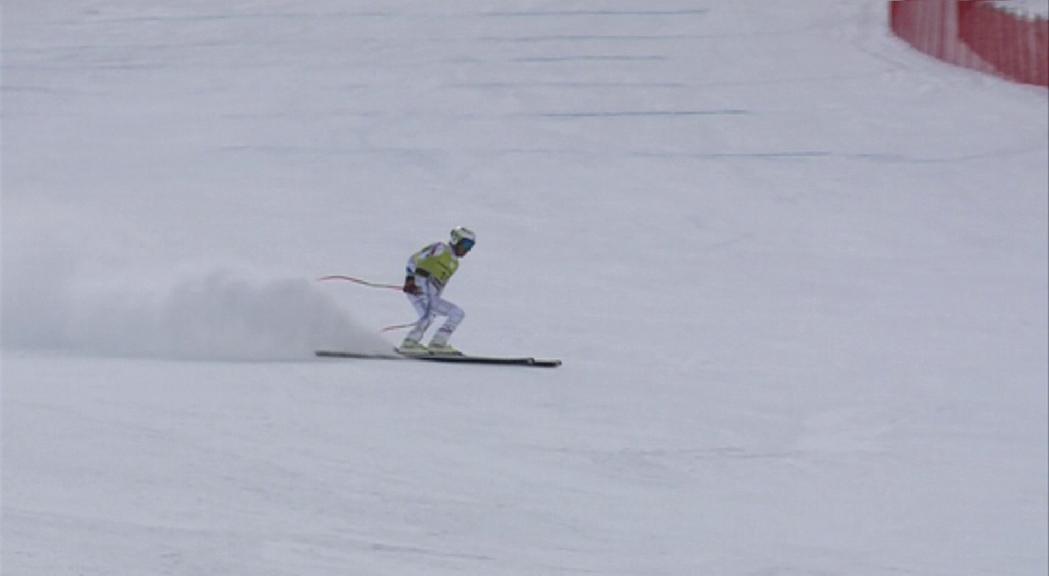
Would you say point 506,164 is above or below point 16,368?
below

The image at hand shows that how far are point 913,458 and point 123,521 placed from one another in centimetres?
405

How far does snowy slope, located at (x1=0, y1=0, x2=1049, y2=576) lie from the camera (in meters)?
8.98

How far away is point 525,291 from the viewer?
1470 cm

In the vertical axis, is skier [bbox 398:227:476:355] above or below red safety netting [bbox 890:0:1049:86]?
above

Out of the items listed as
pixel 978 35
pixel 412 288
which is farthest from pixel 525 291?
pixel 978 35

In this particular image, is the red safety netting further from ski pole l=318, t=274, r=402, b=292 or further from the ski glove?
the ski glove

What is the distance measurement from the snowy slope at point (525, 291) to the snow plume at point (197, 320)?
0.02 m

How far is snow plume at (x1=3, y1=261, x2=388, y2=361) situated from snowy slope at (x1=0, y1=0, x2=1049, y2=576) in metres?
0.02

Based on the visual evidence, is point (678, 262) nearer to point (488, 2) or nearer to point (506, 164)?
point (506, 164)

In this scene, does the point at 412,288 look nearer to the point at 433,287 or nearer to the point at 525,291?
the point at 433,287

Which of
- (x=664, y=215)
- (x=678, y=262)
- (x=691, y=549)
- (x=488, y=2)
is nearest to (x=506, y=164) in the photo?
(x=664, y=215)

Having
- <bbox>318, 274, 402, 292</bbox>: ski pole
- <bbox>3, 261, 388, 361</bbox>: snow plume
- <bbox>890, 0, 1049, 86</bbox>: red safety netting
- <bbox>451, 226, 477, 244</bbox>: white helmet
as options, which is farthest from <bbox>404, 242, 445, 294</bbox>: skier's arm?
<bbox>890, 0, 1049, 86</bbox>: red safety netting

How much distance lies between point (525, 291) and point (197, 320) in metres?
2.85

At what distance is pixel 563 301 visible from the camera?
1439 centimetres
